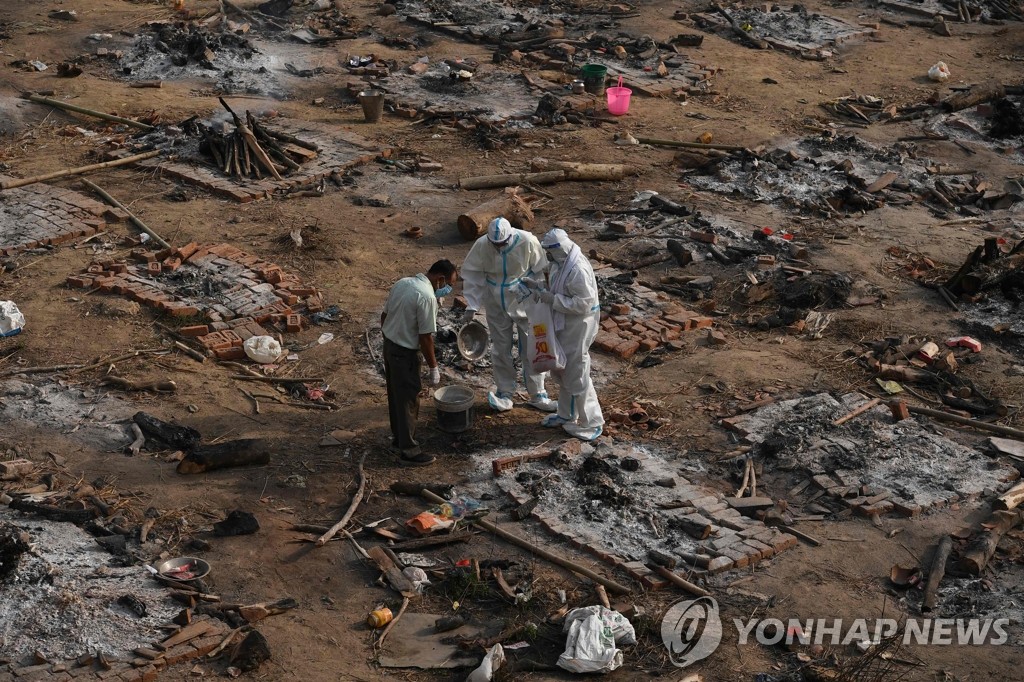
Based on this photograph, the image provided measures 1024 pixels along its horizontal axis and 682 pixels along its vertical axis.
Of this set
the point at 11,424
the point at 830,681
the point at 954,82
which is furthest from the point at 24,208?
the point at 954,82

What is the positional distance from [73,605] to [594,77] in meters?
12.9

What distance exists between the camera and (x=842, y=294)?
1216 cm

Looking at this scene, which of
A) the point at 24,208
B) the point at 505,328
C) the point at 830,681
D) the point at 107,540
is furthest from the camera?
the point at 24,208

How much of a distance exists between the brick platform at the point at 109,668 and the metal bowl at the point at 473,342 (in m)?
4.33

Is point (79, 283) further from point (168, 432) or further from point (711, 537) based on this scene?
point (711, 537)

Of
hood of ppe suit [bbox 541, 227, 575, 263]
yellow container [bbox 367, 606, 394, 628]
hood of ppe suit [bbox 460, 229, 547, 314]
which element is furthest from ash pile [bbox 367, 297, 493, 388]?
yellow container [bbox 367, 606, 394, 628]

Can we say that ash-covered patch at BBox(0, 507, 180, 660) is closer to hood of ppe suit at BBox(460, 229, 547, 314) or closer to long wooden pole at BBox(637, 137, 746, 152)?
hood of ppe suit at BBox(460, 229, 547, 314)

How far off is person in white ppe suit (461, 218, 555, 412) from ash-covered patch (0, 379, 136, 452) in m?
3.12

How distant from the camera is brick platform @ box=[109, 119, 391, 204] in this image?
14312 mm

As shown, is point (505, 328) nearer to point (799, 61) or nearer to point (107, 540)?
point (107, 540)

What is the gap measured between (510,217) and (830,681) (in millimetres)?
7828

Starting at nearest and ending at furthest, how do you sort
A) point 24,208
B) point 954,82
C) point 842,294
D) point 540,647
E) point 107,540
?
point 540,647 < point 107,540 < point 842,294 < point 24,208 < point 954,82

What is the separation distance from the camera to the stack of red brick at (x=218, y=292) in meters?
11.1

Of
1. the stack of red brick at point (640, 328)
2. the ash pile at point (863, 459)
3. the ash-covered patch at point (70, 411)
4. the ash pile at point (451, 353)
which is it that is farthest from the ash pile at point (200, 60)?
the ash pile at point (863, 459)
